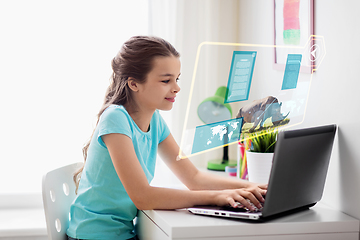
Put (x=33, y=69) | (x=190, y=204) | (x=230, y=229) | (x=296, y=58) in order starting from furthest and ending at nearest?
(x=33, y=69) < (x=296, y=58) < (x=190, y=204) < (x=230, y=229)

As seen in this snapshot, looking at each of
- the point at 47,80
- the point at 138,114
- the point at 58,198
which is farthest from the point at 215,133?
the point at 47,80

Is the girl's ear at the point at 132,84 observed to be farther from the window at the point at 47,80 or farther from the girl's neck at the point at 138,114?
the window at the point at 47,80

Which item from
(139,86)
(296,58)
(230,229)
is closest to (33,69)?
(139,86)

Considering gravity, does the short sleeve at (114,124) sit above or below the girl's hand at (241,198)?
above

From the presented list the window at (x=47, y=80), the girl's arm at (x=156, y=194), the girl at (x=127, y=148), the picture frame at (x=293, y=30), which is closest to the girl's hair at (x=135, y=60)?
the girl at (x=127, y=148)

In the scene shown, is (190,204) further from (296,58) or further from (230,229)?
(296,58)

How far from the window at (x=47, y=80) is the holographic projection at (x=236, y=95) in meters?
1.06

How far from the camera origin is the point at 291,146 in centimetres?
77

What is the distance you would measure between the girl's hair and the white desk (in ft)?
1.37

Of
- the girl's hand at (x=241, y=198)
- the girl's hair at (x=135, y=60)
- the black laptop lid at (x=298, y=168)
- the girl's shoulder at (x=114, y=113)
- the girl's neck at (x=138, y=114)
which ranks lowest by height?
the girl's hand at (x=241, y=198)

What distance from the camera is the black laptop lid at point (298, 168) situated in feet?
2.51

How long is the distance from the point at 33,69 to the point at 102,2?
1.66 feet

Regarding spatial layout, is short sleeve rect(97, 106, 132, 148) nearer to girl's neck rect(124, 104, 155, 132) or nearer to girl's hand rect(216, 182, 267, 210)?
girl's neck rect(124, 104, 155, 132)

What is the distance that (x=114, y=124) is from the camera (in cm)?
100
